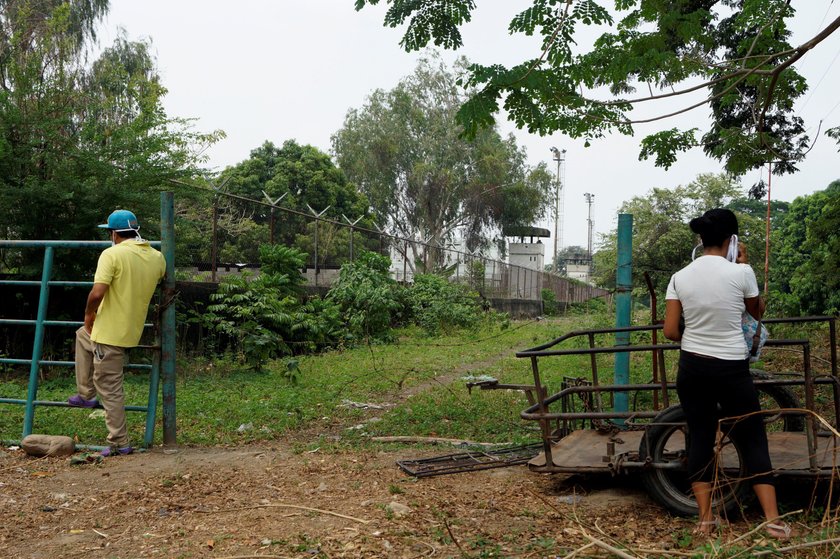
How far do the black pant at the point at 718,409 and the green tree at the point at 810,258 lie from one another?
680cm

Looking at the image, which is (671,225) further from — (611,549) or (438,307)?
(611,549)

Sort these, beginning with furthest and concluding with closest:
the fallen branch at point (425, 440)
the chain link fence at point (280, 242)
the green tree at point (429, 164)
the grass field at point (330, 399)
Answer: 1. the green tree at point (429, 164)
2. the chain link fence at point (280, 242)
3. the grass field at point (330, 399)
4. the fallen branch at point (425, 440)

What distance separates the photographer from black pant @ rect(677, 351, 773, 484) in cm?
400

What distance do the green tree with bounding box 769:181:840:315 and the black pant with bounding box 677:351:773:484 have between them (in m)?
6.80

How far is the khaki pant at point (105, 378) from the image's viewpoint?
20.0ft

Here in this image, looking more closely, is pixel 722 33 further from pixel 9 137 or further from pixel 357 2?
pixel 9 137

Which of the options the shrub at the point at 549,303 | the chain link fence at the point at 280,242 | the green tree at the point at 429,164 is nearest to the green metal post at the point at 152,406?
the chain link fence at the point at 280,242

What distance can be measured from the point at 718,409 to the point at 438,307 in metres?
15.2

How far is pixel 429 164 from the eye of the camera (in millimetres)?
48156

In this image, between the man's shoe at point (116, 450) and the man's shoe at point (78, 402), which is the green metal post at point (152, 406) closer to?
the man's shoe at point (116, 450)

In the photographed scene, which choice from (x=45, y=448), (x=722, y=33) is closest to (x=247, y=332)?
(x=45, y=448)

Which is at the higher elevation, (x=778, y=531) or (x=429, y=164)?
(x=429, y=164)

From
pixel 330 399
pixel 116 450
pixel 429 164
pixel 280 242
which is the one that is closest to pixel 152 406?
pixel 116 450

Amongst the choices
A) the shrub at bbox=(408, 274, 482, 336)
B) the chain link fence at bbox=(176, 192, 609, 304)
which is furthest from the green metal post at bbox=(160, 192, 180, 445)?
the shrub at bbox=(408, 274, 482, 336)
